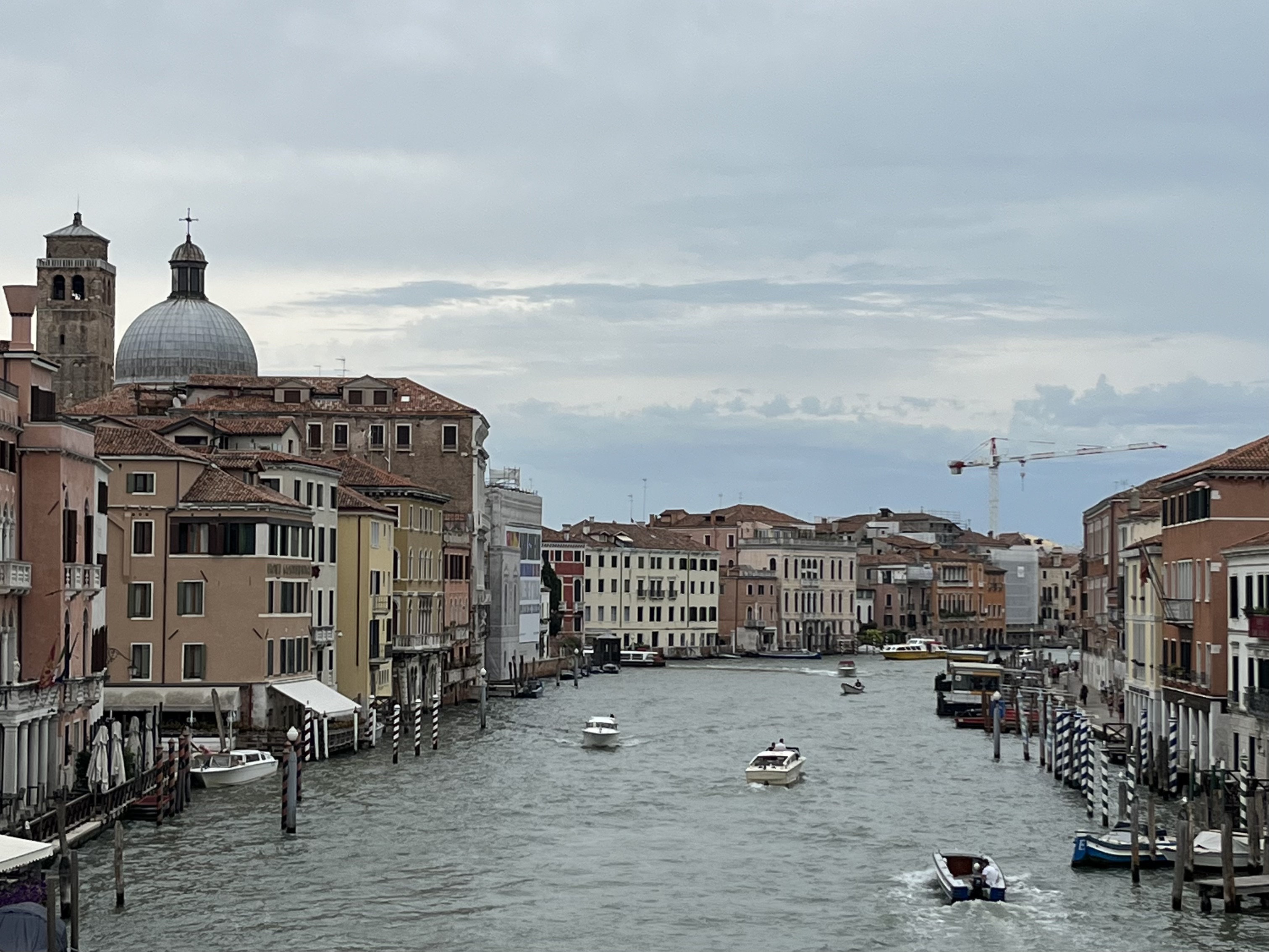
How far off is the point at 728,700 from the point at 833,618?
5850 centimetres

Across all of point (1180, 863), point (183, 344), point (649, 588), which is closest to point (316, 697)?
point (1180, 863)

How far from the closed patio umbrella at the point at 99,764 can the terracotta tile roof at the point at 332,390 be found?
4132cm

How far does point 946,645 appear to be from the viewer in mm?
142000

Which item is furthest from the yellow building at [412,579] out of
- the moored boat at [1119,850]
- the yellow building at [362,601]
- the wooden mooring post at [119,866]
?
the wooden mooring post at [119,866]

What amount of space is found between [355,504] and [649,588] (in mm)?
59083

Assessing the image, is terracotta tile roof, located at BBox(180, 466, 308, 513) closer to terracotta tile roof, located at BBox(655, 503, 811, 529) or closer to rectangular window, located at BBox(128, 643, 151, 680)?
rectangular window, located at BBox(128, 643, 151, 680)

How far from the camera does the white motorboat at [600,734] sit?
54.3 meters

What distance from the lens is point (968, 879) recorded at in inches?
1174

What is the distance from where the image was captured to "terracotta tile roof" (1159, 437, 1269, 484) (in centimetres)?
4003

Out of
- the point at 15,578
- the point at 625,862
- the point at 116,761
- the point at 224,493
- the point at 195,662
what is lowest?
the point at 625,862

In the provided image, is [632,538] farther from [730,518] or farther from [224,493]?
[224,493]

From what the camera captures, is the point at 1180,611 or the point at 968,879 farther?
the point at 1180,611

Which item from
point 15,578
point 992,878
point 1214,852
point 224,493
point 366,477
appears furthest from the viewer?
point 366,477

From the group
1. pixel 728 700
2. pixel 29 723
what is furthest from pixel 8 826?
pixel 728 700
